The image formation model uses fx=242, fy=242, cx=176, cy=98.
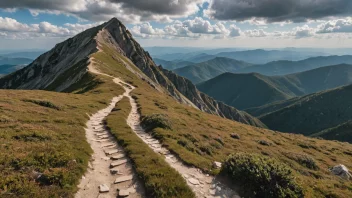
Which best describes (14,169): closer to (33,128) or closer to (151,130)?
(33,128)

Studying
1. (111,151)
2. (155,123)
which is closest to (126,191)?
(111,151)

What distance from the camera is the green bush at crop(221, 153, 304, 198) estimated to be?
13.9 meters

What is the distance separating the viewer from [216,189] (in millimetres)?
14438

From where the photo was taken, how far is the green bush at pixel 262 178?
548 inches

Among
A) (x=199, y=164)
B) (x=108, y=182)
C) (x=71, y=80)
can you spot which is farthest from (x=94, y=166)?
(x=71, y=80)

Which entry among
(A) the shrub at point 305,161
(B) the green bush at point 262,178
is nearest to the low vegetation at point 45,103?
(B) the green bush at point 262,178

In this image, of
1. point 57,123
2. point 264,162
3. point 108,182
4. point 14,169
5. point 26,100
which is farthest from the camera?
point 26,100

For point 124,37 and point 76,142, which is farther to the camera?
point 124,37

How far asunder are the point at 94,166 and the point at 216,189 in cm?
809

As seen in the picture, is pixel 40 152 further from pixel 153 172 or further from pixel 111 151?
pixel 153 172

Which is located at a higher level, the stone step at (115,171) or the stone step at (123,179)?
the stone step at (123,179)

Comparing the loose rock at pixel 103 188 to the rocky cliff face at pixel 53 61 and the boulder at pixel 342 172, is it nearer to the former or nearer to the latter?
the boulder at pixel 342 172

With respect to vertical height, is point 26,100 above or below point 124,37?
below

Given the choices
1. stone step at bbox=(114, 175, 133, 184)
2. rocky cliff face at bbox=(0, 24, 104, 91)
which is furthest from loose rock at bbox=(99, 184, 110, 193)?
rocky cliff face at bbox=(0, 24, 104, 91)
